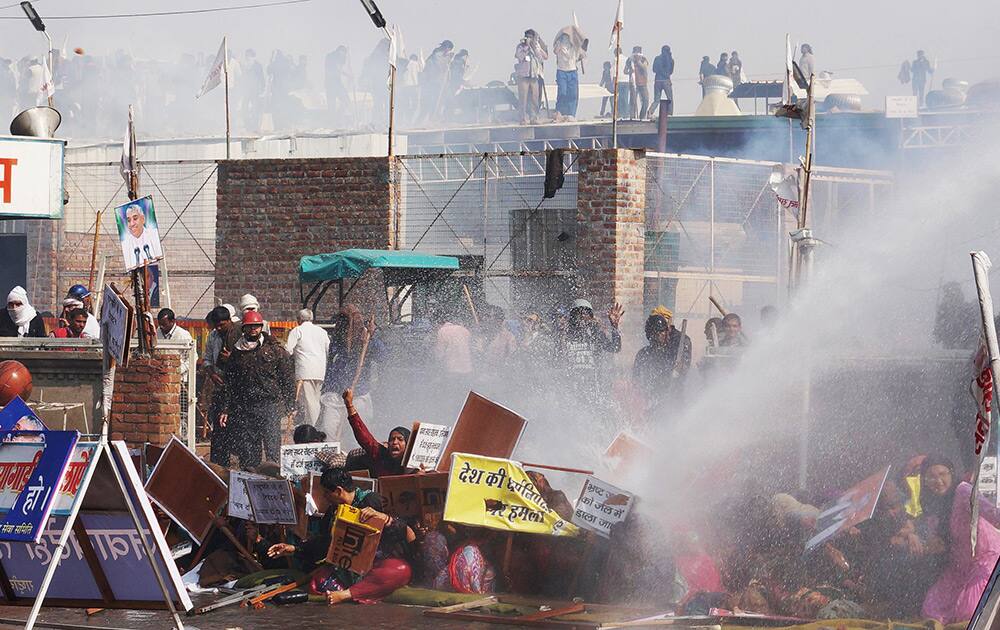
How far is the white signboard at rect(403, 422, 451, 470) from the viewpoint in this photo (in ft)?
32.4

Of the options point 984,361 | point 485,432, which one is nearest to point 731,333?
point 485,432

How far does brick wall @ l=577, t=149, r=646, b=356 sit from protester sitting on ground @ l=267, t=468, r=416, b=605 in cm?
691

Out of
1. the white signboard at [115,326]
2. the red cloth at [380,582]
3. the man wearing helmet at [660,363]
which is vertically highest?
the white signboard at [115,326]

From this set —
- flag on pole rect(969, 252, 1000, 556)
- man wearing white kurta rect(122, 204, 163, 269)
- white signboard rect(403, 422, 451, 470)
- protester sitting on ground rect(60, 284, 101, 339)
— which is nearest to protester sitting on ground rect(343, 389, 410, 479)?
white signboard rect(403, 422, 451, 470)

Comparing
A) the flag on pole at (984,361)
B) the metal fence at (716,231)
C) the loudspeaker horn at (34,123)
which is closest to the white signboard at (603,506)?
the flag on pole at (984,361)

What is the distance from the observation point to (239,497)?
9820mm

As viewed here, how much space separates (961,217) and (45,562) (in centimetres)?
778

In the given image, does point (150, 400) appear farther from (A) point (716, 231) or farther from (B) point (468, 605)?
(A) point (716, 231)

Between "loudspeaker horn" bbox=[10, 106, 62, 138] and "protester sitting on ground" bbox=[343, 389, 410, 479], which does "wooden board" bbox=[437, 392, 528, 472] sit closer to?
"protester sitting on ground" bbox=[343, 389, 410, 479]

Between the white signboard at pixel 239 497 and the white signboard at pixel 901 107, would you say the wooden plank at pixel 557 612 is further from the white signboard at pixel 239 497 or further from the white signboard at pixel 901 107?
the white signboard at pixel 901 107

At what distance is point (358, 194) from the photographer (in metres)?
18.3

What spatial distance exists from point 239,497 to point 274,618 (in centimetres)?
142

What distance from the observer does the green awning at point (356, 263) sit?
55.1ft

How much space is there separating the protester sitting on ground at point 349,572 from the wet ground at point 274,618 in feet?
0.41
